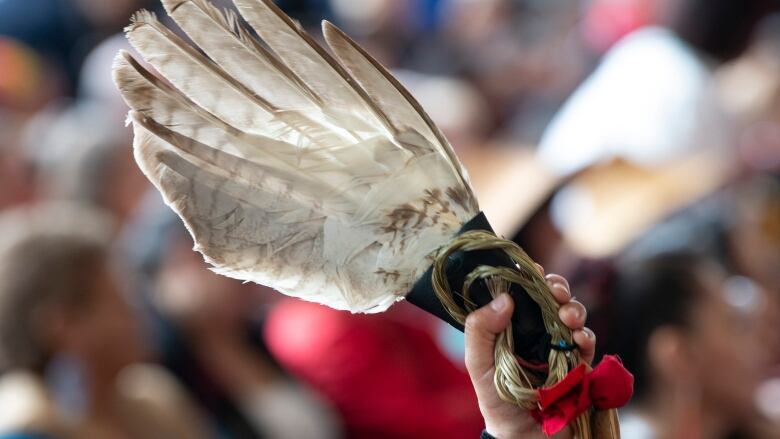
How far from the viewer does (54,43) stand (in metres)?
4.88

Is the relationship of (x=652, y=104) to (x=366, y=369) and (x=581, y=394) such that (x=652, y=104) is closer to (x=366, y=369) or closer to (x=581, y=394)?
(x=366, y=369)

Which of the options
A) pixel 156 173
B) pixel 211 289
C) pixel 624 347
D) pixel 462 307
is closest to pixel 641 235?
pixel 624 347

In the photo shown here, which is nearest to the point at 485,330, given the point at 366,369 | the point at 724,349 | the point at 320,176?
the point at 320,176

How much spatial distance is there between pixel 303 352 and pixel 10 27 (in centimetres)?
237

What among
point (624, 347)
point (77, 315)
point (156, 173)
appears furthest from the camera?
point (77, 315)

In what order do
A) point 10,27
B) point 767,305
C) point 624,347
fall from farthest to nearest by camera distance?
point 10,27 → point 767,305 → point 624,347

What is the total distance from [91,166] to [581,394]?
8.32 ft

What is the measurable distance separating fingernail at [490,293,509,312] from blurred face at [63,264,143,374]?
138 centimetres

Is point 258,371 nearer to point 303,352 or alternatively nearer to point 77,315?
point 303,352

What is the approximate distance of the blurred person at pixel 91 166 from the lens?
11.8 ft

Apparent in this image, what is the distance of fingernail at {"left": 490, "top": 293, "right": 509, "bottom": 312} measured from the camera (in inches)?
53.0

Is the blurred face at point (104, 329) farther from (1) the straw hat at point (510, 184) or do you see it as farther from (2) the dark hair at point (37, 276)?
(1) the straw hat at point (510, 184)

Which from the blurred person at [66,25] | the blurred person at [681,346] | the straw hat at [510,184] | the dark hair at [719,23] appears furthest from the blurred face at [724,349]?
the blurred person at [66,25]

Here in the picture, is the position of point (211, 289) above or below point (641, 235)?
below
